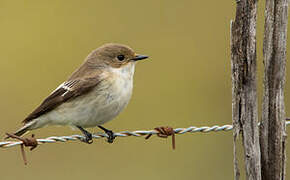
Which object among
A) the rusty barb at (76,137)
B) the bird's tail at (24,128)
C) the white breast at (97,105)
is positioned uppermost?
the white breast at (97,105)

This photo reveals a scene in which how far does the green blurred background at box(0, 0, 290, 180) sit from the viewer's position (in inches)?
276

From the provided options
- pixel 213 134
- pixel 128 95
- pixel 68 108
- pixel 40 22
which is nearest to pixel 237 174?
pixel 128 95

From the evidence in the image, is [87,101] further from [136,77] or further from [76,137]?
[136,77]

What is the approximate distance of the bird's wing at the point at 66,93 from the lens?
4934 millimetres

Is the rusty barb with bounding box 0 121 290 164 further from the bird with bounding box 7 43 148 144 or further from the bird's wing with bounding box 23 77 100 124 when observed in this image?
the bird's wing with bounding box 23 77 100 124

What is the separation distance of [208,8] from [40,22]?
348 centimetres

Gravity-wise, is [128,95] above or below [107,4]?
below

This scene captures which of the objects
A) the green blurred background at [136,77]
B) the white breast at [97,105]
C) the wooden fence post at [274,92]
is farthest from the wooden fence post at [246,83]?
the green blurred background at [136,77]

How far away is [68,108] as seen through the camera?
499cm

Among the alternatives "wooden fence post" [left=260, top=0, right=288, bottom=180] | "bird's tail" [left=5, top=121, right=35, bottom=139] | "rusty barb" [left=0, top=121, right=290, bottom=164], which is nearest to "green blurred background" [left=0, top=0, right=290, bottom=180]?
"bird's tail" [left=5, top=121, right=35, bottom=139]

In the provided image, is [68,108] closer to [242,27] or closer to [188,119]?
[242,27]

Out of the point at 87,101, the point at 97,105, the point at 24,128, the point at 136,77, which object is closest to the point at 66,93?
the point at 87,101

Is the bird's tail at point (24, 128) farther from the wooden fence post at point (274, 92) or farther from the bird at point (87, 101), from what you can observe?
the wooden fence post at point (274, 92)

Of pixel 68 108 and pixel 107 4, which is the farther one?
pixel 107 4
